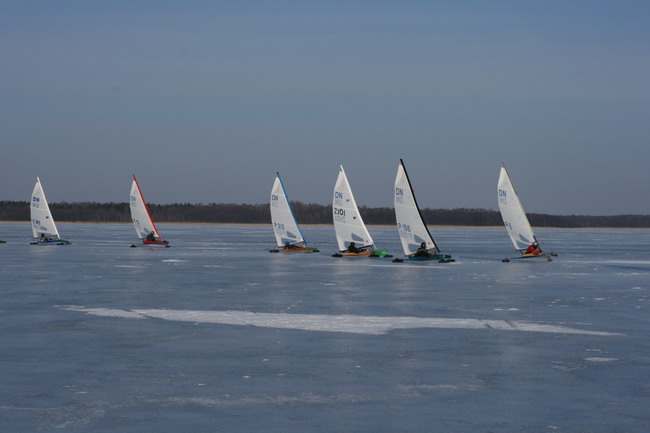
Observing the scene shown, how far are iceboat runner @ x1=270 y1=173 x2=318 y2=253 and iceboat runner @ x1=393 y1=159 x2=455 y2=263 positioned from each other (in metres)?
12.1

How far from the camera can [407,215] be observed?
53.7m

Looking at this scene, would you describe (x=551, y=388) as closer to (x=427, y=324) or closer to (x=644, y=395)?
(x=644, y=395)

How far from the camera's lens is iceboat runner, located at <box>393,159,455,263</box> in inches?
2095

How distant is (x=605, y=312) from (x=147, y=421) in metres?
17.8

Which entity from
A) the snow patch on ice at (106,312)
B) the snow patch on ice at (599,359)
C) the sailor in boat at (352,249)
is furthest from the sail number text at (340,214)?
the snow patch on ice at (599,359)

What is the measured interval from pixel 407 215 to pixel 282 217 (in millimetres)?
14518

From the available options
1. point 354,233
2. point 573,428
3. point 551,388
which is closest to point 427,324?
point 551,388

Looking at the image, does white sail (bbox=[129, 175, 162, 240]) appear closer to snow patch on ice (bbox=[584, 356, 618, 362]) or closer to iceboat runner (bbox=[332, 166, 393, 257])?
iceboat runner (bbox=[332, 166, 393, 257])

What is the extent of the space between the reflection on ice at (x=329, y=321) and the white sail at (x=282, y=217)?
131ft

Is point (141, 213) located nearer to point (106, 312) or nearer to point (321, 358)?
point (106, 312)

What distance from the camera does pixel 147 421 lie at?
11727 mm

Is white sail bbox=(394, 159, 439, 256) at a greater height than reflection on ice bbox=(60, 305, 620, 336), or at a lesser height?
greater

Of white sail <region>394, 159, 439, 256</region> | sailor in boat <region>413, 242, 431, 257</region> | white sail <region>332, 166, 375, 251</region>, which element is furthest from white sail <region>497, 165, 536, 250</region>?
white sail <region>332, 166, 375, 251</region>

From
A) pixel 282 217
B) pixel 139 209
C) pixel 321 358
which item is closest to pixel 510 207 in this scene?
pixel 282 217
